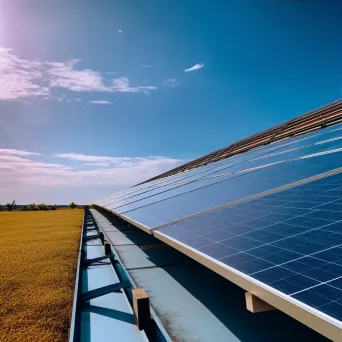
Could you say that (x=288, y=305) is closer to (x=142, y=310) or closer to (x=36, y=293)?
(x=142, y=310)

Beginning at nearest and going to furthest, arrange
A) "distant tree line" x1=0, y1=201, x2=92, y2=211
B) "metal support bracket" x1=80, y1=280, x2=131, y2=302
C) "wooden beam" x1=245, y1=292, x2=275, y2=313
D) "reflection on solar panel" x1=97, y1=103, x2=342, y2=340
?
"reflection on solar panel" x1=97, y1=103, x2=342, y2=340 < "wooden beam" x1=245, y1=292, x2=275, y2=313 < "metal support bracket" x1=80, y1=280, x2=131, y2=302 < "distant tree line" x1=0, y1=201, x2=92, y2=211

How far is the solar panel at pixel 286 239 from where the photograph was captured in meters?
1.77

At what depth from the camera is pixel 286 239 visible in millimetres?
2467

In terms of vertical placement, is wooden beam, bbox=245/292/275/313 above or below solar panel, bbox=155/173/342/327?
below

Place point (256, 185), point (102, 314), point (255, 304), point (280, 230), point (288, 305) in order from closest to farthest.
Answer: point (288, 305), point (255, 304), point (280, 230), point (102, 314), point (256, 185)

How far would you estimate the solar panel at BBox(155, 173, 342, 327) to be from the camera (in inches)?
69.6

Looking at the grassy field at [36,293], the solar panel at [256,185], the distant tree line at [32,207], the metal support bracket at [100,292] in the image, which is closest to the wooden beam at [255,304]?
the solar panel at [256,185]

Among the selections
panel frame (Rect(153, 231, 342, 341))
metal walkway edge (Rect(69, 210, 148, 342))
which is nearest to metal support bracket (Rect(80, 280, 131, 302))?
metal walkway edge (Rect(69, 210, 148, 342))

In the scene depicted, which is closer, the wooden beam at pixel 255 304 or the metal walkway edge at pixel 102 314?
the wooden beam at pixel 255 304

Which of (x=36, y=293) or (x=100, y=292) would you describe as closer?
(x=100, y=292)

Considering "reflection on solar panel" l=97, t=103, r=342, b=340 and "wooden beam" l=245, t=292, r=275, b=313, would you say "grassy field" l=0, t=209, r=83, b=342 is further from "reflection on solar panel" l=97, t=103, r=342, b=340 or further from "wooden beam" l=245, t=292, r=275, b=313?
"wooden beam" l=245, t=292, r=275, b=313

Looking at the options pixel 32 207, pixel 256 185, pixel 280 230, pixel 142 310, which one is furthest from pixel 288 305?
pixel 32 207

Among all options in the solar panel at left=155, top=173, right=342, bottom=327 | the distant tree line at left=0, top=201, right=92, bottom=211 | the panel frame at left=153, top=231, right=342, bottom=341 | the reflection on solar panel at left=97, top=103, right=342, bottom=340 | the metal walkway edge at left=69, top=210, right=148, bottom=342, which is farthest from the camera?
the distant tree line at left=0, top=201, right=92, bottom=211

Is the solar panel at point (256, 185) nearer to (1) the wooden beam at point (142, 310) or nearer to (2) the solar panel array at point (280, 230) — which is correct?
(2) the solar panel array at point (280, 230)
